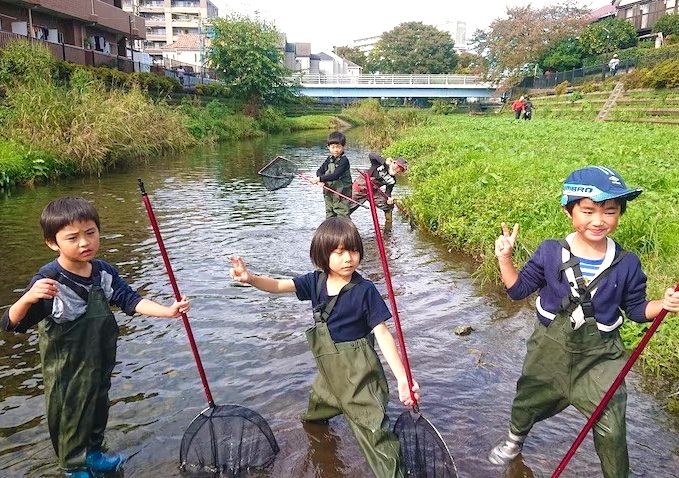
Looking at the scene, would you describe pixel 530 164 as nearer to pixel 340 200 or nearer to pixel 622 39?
pixel 340 200

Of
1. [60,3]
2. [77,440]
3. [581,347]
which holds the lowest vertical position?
[77,440]

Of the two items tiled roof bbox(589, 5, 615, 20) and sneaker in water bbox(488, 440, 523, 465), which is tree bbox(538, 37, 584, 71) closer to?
tiled roof bbox(589, 5, 615, 20)

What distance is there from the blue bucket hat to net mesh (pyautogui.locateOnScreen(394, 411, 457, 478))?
61.3 inches

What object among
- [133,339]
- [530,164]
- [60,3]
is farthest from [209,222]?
[60,3]

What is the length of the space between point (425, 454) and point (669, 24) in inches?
1882

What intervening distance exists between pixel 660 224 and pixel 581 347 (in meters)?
4.17

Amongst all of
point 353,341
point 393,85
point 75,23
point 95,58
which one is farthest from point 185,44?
point 353,341

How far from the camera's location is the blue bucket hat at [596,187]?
9.34ft

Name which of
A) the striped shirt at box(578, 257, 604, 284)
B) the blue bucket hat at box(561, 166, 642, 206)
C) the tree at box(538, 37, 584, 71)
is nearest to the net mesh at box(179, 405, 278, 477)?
the striped shirt at box(578, 257, 604, 284)

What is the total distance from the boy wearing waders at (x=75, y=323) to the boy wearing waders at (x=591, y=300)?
214 cm

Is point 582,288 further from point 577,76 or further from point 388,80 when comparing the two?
point 388,80

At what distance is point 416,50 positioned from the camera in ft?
276

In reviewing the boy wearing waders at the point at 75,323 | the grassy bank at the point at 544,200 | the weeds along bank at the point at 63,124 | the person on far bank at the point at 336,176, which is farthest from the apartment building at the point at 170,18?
the boy wearing waders at the point at 75,323

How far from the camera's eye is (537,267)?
10.4ft
